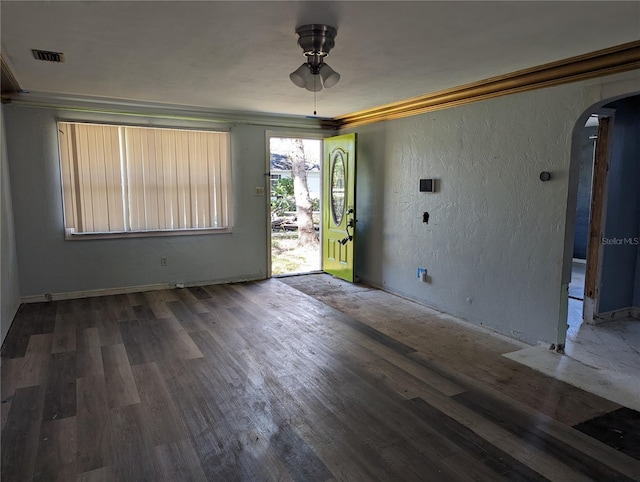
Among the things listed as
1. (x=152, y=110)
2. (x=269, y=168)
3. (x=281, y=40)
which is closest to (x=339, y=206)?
(x=269, y=168)

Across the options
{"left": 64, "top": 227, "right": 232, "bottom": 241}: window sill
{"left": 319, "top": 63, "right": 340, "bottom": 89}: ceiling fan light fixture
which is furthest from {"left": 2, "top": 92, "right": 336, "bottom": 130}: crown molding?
{"left": 319, "top": 63, "right": 340, "bottom": 89}: ceiling fan light fixture

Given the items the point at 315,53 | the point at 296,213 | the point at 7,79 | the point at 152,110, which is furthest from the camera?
the point at 296,213

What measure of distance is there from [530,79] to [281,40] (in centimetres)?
213

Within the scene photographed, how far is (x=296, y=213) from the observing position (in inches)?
391

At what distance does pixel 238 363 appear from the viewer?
3.24 metres

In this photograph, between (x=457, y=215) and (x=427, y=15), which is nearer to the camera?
(x=427, y=15)

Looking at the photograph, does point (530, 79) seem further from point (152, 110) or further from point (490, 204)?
point (152, 110)

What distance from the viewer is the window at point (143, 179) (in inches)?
194

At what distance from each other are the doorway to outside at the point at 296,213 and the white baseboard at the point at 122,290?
0.77 m

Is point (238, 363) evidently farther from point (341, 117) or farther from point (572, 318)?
point (341, 117)

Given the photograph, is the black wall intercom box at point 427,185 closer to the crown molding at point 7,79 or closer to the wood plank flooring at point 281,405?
the wood plank flooring at point 281,405

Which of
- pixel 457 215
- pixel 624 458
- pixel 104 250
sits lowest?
pixel 624 458

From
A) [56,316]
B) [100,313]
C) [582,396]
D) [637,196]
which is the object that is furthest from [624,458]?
[56,316]

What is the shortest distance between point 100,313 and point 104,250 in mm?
986
